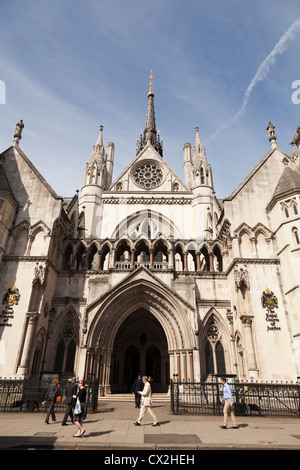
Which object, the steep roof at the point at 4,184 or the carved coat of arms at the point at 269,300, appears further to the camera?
the steep roof at the point at 4,184

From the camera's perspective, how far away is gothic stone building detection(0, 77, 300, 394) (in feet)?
53.0

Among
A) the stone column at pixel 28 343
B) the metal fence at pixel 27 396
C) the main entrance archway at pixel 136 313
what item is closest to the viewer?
the metal fence at pixel 27 396

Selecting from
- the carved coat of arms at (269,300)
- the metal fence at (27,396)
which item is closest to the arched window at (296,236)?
the carved coat of arms at (269,300)

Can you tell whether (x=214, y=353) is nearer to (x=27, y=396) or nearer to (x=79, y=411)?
(x=27, y=396)

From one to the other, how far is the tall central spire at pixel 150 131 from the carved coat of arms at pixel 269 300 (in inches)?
1568

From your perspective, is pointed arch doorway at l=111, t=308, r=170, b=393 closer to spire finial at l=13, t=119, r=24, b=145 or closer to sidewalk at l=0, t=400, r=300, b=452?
sidewalk at l=0, t=400, r=300, b=452

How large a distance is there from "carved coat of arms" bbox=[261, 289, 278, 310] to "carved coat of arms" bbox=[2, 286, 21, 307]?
14748mm

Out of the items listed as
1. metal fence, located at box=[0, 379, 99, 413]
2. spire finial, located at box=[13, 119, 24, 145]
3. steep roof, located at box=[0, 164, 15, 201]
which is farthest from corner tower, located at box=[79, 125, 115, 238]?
metal fence, located at box=[0, 379, 99, 413]

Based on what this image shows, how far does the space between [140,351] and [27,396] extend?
10866 millimetres

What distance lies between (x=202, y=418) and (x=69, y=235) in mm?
16496

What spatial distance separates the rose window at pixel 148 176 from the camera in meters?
35.2

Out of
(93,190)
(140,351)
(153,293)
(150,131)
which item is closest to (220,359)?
(153,293)

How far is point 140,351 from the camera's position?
71.9 feet

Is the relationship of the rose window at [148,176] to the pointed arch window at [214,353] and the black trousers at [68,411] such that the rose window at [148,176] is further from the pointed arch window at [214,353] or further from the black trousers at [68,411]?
the black trousers at [68,411]
